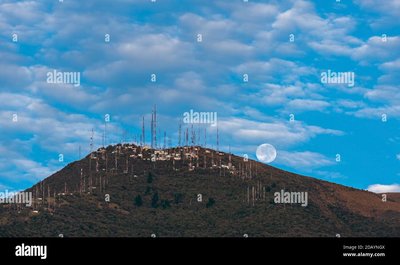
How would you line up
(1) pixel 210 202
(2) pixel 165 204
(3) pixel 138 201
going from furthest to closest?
(3) pixel 138 201 < (2) pixel 165 204 < (1) pixel 210 202

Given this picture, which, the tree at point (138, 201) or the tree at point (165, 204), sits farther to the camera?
the tree at point (138, 201)

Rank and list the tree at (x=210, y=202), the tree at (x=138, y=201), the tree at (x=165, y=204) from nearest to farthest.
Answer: the tree at (x=210, y=202) → the tree at (x=165, y=204) → the tree at (x=138, y=201)

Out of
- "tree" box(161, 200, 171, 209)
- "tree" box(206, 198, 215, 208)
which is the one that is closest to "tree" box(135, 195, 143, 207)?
"tree" box(161, 200, 171, 209)

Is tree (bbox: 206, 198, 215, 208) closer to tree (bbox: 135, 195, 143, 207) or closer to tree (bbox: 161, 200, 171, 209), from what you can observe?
tree (bbox: 161, 200, 171, 209)

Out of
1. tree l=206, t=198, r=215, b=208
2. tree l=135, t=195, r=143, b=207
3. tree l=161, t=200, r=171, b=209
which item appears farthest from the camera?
tree l=135, t=195, r=143, b=207

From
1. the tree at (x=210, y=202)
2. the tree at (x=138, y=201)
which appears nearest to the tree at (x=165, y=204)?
the tree at (x=138, y=201)

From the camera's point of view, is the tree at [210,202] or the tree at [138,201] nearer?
the tree at [210,202]

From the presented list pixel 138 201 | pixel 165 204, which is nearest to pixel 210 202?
pixel 165 204

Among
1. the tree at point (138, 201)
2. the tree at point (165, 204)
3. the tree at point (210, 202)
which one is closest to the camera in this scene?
the tree at point (210, 202)

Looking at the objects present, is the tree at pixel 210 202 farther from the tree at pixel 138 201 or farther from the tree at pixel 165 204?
the tree at pixel 138 201

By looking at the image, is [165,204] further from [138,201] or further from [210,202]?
[210,202]
